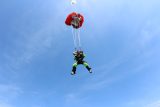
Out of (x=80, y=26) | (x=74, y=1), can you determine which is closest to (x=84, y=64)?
(x=80, y=26)

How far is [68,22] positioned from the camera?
110ft

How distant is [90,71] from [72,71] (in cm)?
234

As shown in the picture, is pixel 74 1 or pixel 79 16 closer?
pixel 74 1

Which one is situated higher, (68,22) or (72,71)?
(68,22)

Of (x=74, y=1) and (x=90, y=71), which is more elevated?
(x=74, y=1)

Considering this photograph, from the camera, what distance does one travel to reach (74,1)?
3048 centimetres

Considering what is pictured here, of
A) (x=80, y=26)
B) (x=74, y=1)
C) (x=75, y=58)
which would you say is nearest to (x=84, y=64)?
(x=75, y=58)

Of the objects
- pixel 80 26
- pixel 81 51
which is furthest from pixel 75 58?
pixel 80 26

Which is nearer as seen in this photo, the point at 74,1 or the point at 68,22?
the point at 74,1

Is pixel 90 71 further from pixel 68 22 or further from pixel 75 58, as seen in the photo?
pixel 68 22

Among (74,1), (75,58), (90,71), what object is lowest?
(90,71)

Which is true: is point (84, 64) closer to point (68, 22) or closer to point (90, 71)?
point (90, 71)

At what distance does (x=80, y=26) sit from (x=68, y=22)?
6.15ft

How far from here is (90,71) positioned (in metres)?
30.5
